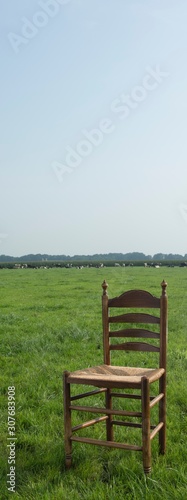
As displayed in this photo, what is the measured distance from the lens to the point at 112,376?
13.9ft

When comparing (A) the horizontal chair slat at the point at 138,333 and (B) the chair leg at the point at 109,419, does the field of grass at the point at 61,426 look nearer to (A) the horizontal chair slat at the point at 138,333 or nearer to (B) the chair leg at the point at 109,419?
(B) the chair leg at the point at 109,419

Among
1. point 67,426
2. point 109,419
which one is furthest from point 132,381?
point 109,419

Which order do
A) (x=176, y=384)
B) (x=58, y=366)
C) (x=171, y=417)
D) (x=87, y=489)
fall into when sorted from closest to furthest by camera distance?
(x=87, y=489)
(x=171, y=417)
(x=176, y=384)
(x=58, y=366)

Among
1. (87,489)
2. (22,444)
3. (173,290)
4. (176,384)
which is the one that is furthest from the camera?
(173,290)

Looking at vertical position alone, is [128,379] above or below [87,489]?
above

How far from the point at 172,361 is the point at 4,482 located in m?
4.38

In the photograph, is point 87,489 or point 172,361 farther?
point 172,361

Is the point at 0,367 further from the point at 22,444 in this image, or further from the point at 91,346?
the point at 22,444

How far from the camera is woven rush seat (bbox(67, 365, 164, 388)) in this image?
404 cm

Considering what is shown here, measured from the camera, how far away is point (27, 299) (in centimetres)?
1750

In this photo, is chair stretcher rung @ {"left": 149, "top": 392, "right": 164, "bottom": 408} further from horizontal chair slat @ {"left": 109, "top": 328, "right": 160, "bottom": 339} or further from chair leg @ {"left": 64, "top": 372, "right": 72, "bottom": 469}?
chair leg @ {"left": 64, "top": 372, "right": 72, "bottom": 469}

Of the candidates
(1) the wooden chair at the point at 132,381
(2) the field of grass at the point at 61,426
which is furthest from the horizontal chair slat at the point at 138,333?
(2) the field of grass at the point at 61,426

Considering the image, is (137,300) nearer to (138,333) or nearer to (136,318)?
(136,318)

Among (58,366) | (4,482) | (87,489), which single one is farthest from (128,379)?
(58,366)
